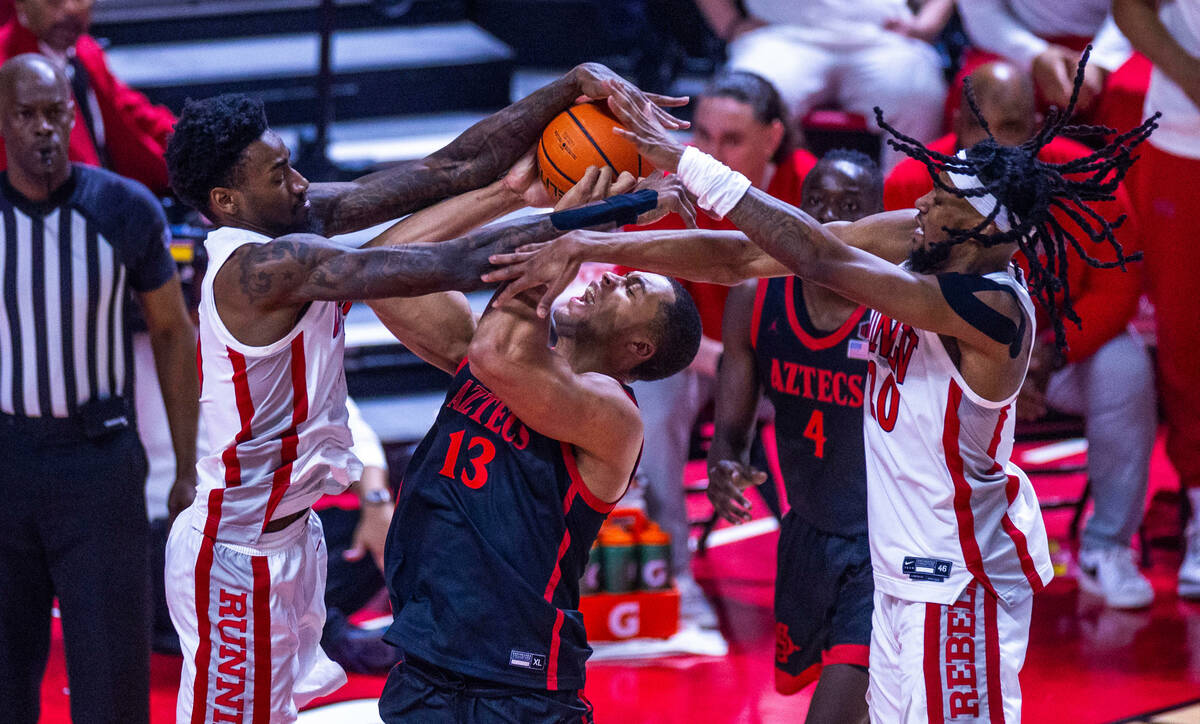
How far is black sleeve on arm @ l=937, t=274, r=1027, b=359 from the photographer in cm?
326

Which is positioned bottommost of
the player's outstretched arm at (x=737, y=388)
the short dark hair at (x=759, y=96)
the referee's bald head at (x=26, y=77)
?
the player's outstretched arm at (x=737, y=388)

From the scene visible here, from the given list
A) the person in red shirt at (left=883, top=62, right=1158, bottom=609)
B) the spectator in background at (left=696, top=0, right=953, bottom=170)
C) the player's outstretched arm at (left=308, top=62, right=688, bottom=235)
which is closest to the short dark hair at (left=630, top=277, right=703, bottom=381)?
the player's outstretched arm at (left=308, top=62, right=688, bottom=235)

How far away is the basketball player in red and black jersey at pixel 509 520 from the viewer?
3326mm

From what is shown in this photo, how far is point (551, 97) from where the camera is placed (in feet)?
12.7

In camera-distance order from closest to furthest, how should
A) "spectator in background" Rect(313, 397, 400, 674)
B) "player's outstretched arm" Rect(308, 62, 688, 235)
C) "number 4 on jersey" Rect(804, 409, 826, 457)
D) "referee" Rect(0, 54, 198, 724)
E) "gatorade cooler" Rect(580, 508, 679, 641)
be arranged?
"player's outstretched arm" Rect(308, 62, 688, 235) < "referee" Rect(0, 54, 198, 724) < "number 4 on jersey" Rect(804, 409, 826, 457) < "spectator in background" Rect(313, 397, 400, 674) < "gatorade cooler" Rect(580, 508, 679, 641)

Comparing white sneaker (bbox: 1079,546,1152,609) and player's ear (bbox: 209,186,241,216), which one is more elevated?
player's ear (bbox: 209,186,241,216)

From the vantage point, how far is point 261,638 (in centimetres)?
365

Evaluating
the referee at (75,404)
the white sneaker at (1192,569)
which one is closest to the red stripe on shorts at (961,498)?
the referee at (75,404)

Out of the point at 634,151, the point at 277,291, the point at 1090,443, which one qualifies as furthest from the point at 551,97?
the point at 1090,443

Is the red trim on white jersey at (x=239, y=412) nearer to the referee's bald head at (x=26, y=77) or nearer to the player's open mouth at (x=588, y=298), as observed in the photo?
the player's open mouth at (x=588, y=298)

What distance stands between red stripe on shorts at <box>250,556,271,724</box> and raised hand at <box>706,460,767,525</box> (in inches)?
59.2

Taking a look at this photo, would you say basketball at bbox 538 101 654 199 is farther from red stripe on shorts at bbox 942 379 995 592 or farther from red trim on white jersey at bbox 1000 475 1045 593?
red trim on white jersey at bbox 1000 475 1045 593

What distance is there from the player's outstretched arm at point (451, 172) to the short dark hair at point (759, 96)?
2326mm

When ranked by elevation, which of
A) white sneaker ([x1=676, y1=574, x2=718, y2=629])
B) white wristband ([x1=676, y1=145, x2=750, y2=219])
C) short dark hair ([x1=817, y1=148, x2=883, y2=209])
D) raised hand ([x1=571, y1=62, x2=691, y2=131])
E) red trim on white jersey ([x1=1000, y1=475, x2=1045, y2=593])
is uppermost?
raised hand ([x1=571, y1=62, x2=691, y2=131])
